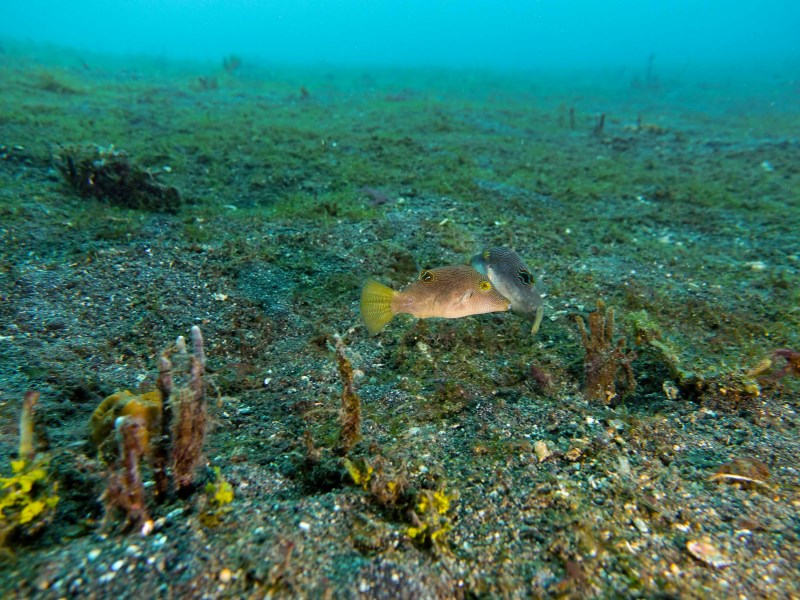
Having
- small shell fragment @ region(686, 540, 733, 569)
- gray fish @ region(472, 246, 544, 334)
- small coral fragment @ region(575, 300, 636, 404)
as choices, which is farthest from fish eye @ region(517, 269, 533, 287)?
small shell fragment @ region(686, 540, 733, 569)

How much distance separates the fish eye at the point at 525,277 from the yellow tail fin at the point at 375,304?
3.67 ft

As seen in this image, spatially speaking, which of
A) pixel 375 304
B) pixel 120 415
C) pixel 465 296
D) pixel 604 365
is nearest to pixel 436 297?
pixel 465 296

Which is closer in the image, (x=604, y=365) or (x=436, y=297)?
(x=436, y=297)

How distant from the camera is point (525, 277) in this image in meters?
3.71

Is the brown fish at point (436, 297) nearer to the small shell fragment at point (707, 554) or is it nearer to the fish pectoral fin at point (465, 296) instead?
the fish pectoral fin at point (465, 296)

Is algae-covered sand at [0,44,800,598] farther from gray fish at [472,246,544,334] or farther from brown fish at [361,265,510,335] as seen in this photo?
gray fish at [472,246,544,334]

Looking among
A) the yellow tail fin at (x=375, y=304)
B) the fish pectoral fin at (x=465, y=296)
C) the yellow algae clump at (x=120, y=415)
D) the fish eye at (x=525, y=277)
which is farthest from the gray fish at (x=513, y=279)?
the yellow algae clump at (x=120, y=415)

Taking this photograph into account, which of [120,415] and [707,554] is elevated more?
[120,415]

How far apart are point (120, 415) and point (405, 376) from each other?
2.10 m

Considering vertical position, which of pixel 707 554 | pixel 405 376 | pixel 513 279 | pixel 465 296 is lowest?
pixel 405 376

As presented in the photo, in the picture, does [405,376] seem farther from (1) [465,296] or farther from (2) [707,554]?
(2) [707,554]

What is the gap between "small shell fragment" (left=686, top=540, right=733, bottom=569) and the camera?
7.04 ft

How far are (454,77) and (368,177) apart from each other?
32967 mm

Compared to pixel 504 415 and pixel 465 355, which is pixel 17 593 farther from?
pixel 465 355
